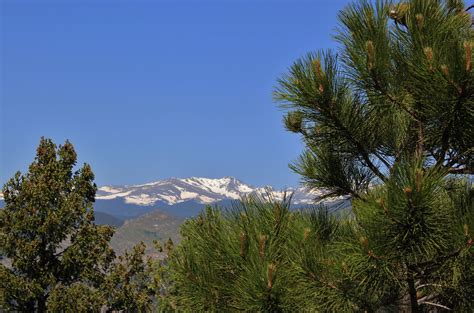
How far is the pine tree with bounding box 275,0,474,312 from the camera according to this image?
5.91 m

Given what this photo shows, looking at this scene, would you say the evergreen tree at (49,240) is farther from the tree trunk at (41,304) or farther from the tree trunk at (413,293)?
the tree trunk at (413,293)

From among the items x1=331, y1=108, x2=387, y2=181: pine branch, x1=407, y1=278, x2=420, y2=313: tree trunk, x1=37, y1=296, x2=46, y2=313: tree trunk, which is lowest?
x1=37, y1=296, x2=46, y2=313: tree trunk

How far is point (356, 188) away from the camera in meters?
8.58

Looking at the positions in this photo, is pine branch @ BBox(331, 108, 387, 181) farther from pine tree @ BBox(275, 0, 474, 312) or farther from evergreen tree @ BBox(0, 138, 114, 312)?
evergreen tree @ BBox(0, 138, 114, 312)

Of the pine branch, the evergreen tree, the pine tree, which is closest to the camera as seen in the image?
the pine tree

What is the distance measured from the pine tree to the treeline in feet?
0.06

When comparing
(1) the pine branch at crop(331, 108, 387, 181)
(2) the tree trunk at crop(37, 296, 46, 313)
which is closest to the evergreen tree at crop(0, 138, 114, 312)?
(2) the tree trunk at crop(37, 296, 46, 313)

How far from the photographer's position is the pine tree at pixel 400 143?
5.91 m

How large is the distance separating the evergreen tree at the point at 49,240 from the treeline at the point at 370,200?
2060 centimetres

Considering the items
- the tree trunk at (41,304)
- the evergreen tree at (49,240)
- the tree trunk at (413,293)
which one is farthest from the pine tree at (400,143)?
the tree trunk at (41,304)

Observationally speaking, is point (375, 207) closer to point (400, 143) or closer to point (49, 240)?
point (400, 143)

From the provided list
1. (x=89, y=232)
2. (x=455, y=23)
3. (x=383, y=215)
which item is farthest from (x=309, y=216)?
(x=89, y=232)

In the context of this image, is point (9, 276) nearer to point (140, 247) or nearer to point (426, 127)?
point (140, 247)

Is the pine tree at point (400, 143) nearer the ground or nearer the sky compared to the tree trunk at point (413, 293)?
nearer the sky
